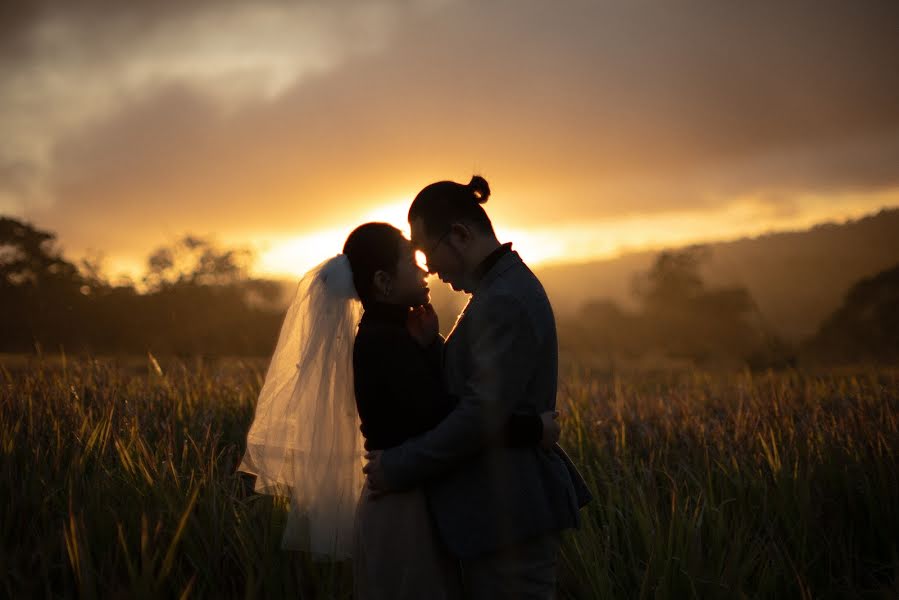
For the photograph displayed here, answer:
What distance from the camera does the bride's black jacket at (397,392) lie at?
2500mm

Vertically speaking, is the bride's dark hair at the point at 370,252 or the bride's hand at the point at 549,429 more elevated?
the bride's dark hair at the point at 370,252

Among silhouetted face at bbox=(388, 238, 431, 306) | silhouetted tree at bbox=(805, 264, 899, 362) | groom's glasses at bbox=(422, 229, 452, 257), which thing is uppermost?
groom's glasses at bbox=(422, 229, 452, 257)

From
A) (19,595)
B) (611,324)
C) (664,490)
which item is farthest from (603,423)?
(611,324)

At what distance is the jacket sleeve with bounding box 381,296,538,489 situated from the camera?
7.73ft

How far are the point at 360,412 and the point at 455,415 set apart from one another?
0.52 metres

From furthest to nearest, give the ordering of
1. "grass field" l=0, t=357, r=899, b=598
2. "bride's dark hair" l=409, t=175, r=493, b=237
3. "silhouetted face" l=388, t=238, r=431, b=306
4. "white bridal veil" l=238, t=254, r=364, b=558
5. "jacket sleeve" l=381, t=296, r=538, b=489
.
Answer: "grass field" l=0, t=357, r=899, b=598
"white bridal veil" l=238, t=254, r=364, b=558
"silhouetted face" l=388, t=238, r=431, b=306
"bride's dark hair" l=409, t=175, r=493, b=237
"jacket sleeve" l=381, t=296, r=538, b=489

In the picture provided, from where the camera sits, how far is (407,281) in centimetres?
280

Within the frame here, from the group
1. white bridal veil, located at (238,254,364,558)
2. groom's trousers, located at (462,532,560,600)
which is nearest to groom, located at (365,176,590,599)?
groom's trousers, located at (462,532,560,600)

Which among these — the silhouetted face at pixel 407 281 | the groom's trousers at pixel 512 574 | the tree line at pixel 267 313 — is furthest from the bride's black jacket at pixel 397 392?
the tree line at pixel 267 313

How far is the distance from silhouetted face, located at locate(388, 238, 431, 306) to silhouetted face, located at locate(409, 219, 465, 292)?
0.08m

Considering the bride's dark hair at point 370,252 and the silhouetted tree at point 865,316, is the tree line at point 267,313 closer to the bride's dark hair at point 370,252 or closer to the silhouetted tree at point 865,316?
the silhouetted tree at point 865,316

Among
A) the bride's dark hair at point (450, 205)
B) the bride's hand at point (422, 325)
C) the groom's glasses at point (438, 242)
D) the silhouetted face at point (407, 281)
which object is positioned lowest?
the bride's hand at point (422, 325)

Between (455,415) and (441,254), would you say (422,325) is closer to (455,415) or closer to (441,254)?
(441,254)

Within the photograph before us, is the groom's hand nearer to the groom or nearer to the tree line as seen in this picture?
the groom
